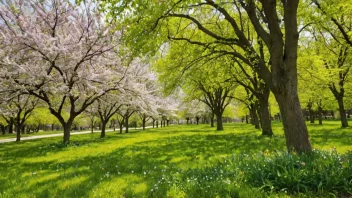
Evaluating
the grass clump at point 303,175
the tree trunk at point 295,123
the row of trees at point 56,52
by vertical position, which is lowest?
the grass clump at point 303,175

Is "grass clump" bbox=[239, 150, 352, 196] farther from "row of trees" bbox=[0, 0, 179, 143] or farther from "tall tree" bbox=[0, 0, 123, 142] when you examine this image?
"tall tree" bbox=[0, 0, 123, 142]

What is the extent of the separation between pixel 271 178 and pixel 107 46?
15.4m

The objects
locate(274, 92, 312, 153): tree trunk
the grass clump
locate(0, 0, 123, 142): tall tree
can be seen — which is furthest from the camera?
locate(0, 0, 123, 142): tall tree

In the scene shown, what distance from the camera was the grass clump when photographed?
4898 millimetres

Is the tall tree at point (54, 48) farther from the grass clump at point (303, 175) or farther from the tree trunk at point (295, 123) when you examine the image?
the grass clump at point (303, 175)

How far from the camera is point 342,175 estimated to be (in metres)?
5.07

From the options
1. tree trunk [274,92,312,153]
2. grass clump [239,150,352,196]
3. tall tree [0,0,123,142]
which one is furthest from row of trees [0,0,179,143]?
grass clump [239,150,352,196]

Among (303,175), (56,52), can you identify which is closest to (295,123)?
(303,175)

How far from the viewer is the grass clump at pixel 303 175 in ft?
16.1

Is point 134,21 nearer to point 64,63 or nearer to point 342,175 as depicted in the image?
point 342,175

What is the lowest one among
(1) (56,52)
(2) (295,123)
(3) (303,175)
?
(3) (303,175)

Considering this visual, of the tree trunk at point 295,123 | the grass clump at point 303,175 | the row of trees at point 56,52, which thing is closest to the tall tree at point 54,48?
the row of trees at point 56,52

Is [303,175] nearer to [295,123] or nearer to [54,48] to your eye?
[295,123]

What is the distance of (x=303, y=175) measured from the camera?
5129 millimetres
